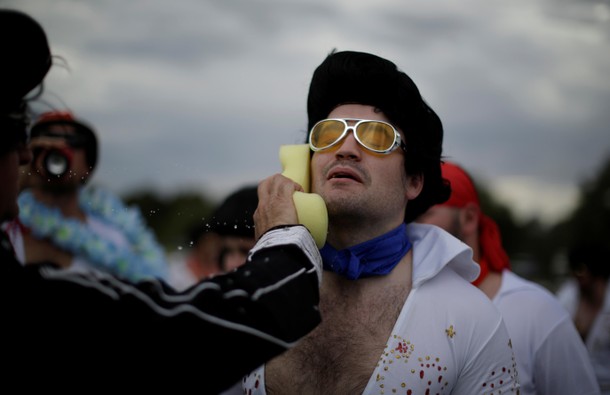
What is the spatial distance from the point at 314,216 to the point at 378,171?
631 millimetres

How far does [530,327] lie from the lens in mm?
3861

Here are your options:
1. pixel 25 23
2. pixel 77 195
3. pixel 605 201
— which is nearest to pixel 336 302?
pixel 77 195

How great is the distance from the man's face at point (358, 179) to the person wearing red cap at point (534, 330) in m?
1.35

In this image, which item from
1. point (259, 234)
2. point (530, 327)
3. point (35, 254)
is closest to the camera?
point (259, 234)

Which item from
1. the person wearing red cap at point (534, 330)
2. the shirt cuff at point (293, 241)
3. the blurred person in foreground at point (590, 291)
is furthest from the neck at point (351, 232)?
the blurred person in foreground at point (590, 291)

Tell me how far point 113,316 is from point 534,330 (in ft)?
9.53

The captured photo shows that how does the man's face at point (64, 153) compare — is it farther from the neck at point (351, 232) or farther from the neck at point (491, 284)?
Result: the neck at point (491, 284)

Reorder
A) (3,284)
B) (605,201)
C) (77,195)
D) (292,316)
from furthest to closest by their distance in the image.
Result: (605,201) → (77,195) → (292,316) → (3,284)

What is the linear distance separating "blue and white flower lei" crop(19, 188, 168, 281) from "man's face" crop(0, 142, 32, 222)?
0.80m

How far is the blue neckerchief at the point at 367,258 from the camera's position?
298 cm

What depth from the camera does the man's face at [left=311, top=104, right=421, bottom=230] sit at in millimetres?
2938

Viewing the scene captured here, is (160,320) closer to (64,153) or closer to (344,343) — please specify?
(64,153)

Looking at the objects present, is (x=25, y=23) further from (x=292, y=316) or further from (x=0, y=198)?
(x=292, y=316)

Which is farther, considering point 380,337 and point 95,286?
point 380,337
